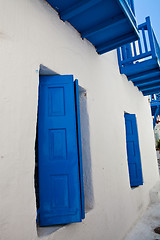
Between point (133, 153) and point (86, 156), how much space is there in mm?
2317

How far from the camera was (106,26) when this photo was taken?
286cm

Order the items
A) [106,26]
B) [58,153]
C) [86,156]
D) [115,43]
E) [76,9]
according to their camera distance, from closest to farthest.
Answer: [58,153] → [76,9] → [86,156] → [106,26] → [115,43]

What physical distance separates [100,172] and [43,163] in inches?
44.7

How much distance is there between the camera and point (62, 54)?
2.55 metres

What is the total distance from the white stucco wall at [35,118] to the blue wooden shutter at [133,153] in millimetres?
333

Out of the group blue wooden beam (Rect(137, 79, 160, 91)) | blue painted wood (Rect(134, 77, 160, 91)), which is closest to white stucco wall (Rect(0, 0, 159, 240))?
blue painted wood (Rect(134, 77, 160, 91))

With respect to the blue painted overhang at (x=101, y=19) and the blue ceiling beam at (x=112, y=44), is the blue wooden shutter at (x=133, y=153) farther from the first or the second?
the blue painted overhang at (x=101, y=19)

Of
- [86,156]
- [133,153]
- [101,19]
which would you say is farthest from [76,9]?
[133,153]

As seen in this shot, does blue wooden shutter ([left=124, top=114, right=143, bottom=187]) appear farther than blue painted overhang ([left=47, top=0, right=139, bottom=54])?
Yes

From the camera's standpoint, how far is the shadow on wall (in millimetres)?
2633

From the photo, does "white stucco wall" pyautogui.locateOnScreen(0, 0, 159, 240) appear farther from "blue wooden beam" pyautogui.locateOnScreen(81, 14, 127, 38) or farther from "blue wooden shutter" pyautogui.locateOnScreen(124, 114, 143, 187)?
"blue wooden shutter" pyautogui.locateOnScreen(124, 114, 143, 187)

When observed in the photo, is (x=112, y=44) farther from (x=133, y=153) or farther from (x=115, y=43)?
(x=133, y=153)

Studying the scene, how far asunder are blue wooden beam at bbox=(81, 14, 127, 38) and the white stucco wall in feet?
0.53

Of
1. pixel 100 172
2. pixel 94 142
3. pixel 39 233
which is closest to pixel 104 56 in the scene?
pixel 94 142
